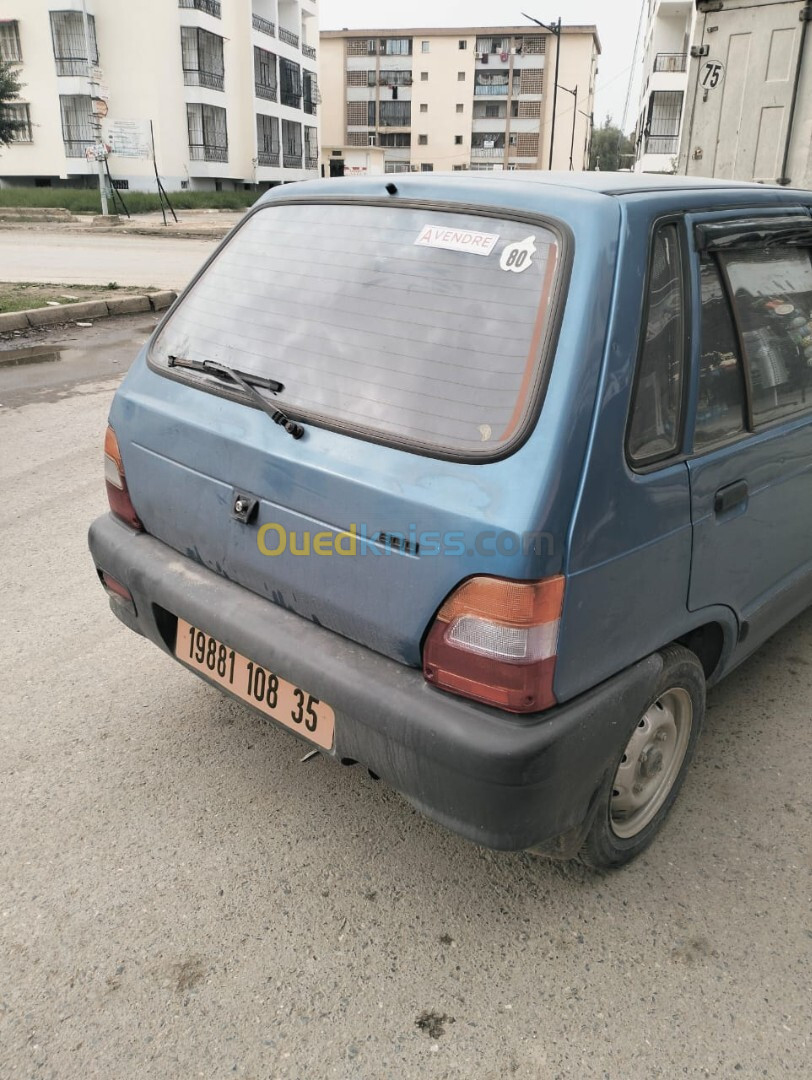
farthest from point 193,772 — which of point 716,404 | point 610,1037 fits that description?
point 716,404

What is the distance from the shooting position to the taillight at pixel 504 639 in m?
1.85

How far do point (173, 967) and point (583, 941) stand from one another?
1.01 meters

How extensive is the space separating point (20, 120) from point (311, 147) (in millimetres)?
21098

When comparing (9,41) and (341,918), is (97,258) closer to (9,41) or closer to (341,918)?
(341,918)

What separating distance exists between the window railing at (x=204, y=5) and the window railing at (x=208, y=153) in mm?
6222

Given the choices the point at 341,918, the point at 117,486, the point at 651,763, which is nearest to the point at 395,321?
the point at 117,486

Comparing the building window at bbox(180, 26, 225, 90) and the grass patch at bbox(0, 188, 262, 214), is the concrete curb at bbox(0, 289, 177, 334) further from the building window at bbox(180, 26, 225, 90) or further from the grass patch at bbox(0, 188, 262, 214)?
the building window at bbox(180, 26, 225, 90)

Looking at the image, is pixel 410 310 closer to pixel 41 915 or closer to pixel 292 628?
pixel 292 628

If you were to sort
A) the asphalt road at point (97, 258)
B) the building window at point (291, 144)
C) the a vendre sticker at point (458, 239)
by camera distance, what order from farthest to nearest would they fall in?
the building window at point (291, 144) < the asphalt road at point (97, 258) < the a vendre sticker at point (458, 239)

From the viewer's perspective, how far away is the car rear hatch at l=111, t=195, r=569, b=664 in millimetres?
1921

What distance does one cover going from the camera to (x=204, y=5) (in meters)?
43.6

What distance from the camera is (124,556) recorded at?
2.65m

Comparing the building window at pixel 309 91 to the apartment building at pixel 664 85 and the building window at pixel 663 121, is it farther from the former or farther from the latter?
the building window at pixel 663 121

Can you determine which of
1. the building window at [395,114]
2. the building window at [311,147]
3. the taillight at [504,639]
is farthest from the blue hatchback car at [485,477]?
the building window at [395,114]
